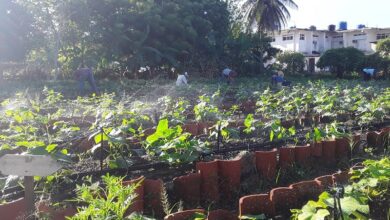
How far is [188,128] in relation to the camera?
5.00m

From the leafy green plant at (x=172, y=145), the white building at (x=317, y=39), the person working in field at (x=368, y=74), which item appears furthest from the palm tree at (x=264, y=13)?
the leafy green plant at (x=172, y=145)

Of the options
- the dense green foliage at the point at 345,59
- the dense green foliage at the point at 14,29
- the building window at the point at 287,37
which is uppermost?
the building window at the point at 287,37

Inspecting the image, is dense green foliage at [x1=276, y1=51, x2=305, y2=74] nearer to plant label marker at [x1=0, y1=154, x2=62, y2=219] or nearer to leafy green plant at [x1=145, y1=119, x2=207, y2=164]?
leafy green plant at [x1=145, y1=119, x2=207, y2=164]

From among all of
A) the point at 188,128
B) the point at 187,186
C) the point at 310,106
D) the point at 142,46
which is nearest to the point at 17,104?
the point at 188,128

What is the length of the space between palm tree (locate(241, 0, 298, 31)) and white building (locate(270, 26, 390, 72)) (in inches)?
259

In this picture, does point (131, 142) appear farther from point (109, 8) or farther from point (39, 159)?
point (109, 8)

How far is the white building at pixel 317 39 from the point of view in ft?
132

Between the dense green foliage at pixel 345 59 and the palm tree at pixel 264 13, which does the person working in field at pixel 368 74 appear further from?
the palm tree at pixel 264 13

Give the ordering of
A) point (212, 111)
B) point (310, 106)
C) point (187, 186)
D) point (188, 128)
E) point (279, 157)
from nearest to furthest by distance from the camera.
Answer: point (187, 186), point (279, 157), point (188, 128), point (212, 111), point (310, 106)

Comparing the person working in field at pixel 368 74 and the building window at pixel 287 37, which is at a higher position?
the building window at pixel 287 37

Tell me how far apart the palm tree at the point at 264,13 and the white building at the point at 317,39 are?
6.57 m

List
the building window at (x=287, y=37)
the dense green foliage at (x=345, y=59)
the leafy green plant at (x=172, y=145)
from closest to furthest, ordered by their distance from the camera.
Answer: the leafy green plant at (x=172, y=145), the dense green foliage at (x=345, y=59), the building window at (x=287, y=37)

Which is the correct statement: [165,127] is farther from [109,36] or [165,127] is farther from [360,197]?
[109,36]

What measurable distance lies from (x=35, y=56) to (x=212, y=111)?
49.8ft
